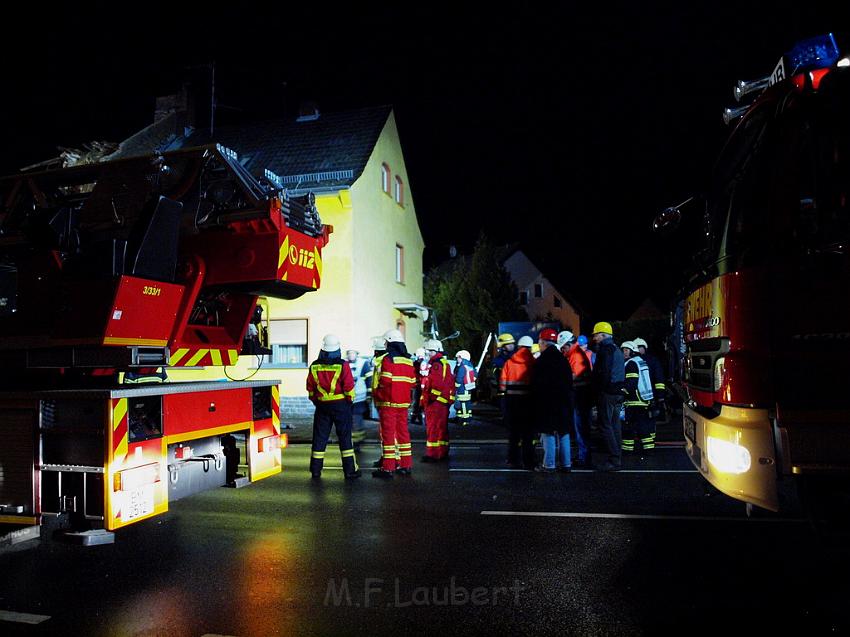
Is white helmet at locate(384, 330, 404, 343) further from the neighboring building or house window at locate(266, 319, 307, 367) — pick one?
the neighboring building

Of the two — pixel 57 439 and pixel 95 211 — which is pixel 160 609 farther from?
pixel 95 211

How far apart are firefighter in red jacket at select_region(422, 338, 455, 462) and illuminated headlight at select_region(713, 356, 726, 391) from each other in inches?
209

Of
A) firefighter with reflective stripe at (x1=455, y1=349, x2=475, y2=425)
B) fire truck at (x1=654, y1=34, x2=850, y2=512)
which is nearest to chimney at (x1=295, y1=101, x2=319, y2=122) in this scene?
firefighter with reflective stripe at (x1=455, y1=349, x2=475, y2=425)

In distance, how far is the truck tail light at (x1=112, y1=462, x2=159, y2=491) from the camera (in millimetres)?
4570

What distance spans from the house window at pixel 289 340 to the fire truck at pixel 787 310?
14542 mm

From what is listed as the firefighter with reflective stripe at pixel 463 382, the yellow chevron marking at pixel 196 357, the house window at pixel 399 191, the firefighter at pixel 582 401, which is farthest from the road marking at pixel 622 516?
the house window at pixel 399 191

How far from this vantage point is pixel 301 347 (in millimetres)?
17578

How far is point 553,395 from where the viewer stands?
8.12 metres

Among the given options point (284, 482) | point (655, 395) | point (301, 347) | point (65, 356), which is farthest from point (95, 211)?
point (301, 347)

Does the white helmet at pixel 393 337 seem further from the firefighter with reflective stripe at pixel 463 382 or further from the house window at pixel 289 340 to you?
the house window at pixel 289 340

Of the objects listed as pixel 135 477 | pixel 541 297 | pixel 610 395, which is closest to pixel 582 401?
pixel 610 395

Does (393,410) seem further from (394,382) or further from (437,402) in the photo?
(437,402)

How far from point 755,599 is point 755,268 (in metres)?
2.00

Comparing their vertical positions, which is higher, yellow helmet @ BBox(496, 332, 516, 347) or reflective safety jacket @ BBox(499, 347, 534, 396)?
yellow helmet @ BBox(496, 332, 516, 347)
